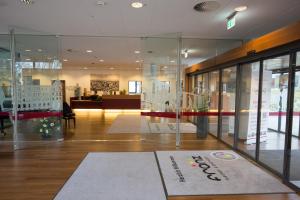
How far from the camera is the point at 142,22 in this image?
4496 mm

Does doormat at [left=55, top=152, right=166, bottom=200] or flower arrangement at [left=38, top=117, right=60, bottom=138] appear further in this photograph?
flower arrangement at [left=38, top=117, right=60, bottom=138]

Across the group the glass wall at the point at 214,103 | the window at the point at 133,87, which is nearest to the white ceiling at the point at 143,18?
the glass wall at the point at 214,103

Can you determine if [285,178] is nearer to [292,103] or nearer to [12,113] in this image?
[292,103]

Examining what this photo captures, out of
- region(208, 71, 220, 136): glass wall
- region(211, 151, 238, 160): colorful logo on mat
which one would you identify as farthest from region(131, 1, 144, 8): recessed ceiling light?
region(208, 71, 220, 136): glass wall

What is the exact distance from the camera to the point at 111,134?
22.2 feet

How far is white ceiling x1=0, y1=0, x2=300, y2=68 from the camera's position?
11.8 ft

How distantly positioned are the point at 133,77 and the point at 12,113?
34.7 feet

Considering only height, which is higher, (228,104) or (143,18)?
(143,18)

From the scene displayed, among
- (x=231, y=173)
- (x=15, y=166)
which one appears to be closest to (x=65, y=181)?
(x=15, y=166)

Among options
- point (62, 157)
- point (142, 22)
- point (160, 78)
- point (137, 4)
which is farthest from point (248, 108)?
point (62, 157)

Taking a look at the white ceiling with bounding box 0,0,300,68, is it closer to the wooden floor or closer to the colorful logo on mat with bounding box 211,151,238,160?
the wooden floor

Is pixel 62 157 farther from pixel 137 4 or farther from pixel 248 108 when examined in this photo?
pixel 248 108

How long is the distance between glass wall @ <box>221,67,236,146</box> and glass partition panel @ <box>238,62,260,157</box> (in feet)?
0.80

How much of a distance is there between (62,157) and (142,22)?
3358mm
